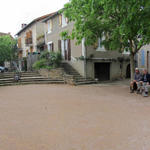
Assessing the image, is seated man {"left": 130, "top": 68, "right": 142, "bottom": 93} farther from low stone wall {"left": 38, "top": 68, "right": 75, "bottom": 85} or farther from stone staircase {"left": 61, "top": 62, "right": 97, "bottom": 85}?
low stone wall {"left": 38, "top": 68, "right": 75, "bottom": 85}

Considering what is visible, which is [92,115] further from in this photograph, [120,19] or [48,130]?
[120,19]

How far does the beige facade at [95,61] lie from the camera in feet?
48.8

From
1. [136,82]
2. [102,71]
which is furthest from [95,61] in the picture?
[136,82]

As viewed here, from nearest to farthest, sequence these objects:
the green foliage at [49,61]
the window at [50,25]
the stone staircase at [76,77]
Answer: the stone staircase at [76,77] < the green foliage at [49,61] < the window at [50,25]

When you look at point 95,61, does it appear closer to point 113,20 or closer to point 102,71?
point 102,71

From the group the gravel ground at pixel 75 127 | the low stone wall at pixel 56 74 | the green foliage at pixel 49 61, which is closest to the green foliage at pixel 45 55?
the green foliage at pixel 49 61

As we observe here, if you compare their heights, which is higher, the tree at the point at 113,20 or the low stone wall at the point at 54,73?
the tree at the point at 113,20

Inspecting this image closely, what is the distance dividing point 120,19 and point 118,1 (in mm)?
1743

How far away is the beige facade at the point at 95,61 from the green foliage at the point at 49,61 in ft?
3.89

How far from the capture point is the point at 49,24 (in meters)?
19.8

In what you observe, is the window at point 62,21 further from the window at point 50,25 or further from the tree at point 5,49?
the tree at point 5,49

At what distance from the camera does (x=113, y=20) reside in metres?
10.6

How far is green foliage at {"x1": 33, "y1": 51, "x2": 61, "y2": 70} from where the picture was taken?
52.0ft

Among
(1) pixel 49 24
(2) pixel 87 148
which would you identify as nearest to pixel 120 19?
(2) pixel 87 148
